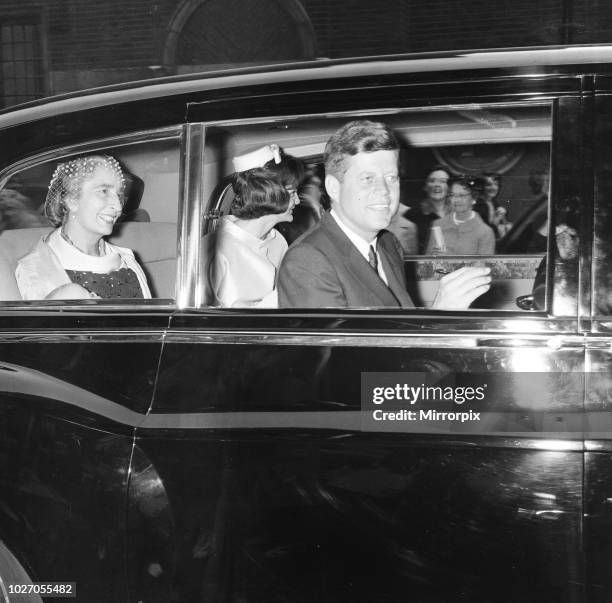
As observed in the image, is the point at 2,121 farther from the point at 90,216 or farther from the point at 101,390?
the point at 101,390

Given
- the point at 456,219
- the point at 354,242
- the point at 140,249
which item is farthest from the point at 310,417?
the point at 456,219

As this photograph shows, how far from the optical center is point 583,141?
228 cm

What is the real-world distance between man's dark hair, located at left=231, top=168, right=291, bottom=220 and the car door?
0.46 m

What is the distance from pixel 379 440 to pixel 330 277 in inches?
20.4

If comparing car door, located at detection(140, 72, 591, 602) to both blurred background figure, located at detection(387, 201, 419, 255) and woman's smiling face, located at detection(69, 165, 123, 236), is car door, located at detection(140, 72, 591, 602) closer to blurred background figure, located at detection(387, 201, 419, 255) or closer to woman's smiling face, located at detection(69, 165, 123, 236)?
blurred background figure, located at detection(387, 201, 419, 255)

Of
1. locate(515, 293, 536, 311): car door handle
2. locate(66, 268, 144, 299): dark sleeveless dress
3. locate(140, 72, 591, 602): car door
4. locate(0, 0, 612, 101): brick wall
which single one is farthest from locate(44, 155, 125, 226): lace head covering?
locate(0, 0, 612, 101): brick wall

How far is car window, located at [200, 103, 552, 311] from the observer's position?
2.52 m

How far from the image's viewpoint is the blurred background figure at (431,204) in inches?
115

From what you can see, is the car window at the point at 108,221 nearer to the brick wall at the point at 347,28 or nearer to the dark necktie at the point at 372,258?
the dark necktie at the point at 372,258

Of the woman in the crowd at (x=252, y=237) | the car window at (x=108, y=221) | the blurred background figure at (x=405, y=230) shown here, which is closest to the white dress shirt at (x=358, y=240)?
the blurred background figure at (x=405, y=230)

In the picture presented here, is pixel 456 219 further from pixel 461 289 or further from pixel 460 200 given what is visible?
pixel 461 289

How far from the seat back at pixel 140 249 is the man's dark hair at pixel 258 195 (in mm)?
256

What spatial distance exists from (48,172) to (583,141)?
1550mm

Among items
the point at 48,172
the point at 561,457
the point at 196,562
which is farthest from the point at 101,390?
the point at 561,457
